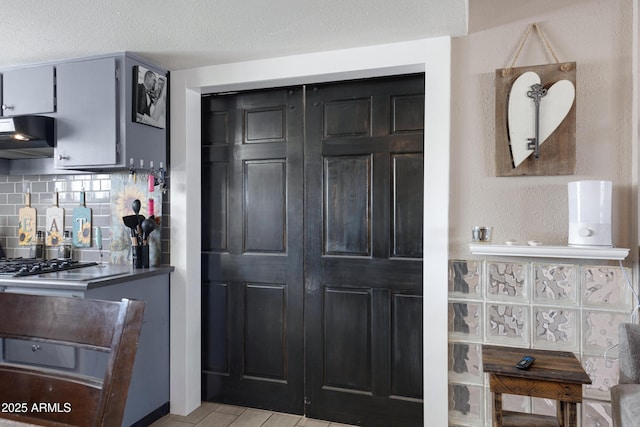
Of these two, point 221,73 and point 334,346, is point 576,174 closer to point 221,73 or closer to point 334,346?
point 334,346

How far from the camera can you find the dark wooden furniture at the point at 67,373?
859 millimetres

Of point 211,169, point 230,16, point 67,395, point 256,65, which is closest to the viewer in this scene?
point 67,395

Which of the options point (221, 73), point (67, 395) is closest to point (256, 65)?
point (221, 73)

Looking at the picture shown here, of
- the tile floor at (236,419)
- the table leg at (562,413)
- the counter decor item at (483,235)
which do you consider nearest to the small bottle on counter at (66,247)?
the tile floor at (236,419)

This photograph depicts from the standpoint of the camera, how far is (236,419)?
260 centimetres

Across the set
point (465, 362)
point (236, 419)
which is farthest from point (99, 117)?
point (465, 362)

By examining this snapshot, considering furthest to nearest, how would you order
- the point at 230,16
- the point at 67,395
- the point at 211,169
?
the point at 211,169
the point at 230,16
the point at 67,395

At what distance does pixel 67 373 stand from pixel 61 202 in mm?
2503

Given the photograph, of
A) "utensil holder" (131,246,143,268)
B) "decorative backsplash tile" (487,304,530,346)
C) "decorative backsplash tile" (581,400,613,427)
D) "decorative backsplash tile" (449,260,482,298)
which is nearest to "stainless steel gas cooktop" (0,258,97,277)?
"utensil holder" (131,246,143,268)

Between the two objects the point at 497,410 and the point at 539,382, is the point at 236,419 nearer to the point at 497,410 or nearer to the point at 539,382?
the point at 497,410

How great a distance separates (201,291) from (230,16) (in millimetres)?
1818

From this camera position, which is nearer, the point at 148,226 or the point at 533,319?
the point at 533,319

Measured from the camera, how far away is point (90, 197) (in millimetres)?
2941

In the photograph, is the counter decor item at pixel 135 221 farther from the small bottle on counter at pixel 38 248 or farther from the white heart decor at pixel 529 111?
the white heart decor at pixel 529 111
